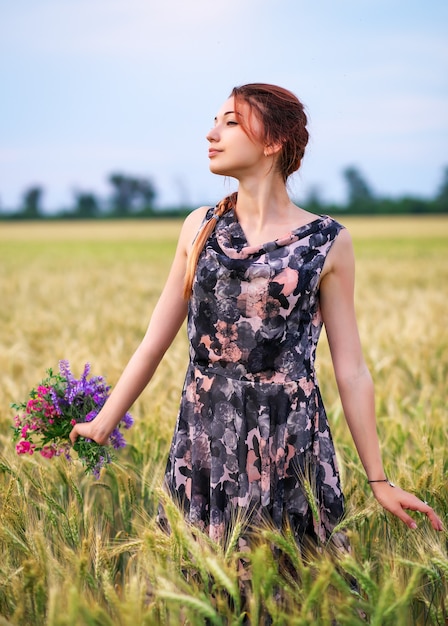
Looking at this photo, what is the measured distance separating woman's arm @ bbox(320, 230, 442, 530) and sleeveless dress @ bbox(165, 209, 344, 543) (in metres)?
0.04

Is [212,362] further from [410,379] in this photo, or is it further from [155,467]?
[410,379]

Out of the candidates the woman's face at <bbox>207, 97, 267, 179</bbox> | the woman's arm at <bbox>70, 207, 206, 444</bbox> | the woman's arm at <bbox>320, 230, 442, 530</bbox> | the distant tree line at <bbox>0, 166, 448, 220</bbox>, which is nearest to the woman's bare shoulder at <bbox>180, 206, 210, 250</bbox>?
the woman's arm at <bbox>70, 207, 206, 444</bbox>

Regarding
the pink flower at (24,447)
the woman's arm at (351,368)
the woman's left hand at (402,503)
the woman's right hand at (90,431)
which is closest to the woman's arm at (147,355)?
the woman's right hand at (90,431)

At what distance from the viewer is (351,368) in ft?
5.91

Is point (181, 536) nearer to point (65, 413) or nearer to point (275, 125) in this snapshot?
point (65, 413)

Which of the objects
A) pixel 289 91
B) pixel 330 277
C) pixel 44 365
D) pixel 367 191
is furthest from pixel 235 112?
pixel 367 191

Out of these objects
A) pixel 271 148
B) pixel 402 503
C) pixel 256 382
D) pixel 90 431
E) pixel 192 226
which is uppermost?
pixel 271 148

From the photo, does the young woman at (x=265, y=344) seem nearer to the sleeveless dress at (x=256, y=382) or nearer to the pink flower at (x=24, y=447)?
the sleeveless dress at (x=256, y=382)

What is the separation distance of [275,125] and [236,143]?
90mm

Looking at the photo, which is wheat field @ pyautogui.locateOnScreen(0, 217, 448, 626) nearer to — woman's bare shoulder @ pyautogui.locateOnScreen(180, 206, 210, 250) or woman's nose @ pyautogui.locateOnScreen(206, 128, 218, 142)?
woman's bare shoulder @ pyautogui.locateOnScreen(180, 206, 210, 250)

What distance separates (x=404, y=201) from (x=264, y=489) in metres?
46.1

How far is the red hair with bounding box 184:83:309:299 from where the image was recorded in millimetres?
1729

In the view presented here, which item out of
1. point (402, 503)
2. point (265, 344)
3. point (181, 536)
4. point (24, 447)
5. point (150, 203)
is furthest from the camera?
point (150, 203)

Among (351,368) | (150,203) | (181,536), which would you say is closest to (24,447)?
(181,536)
